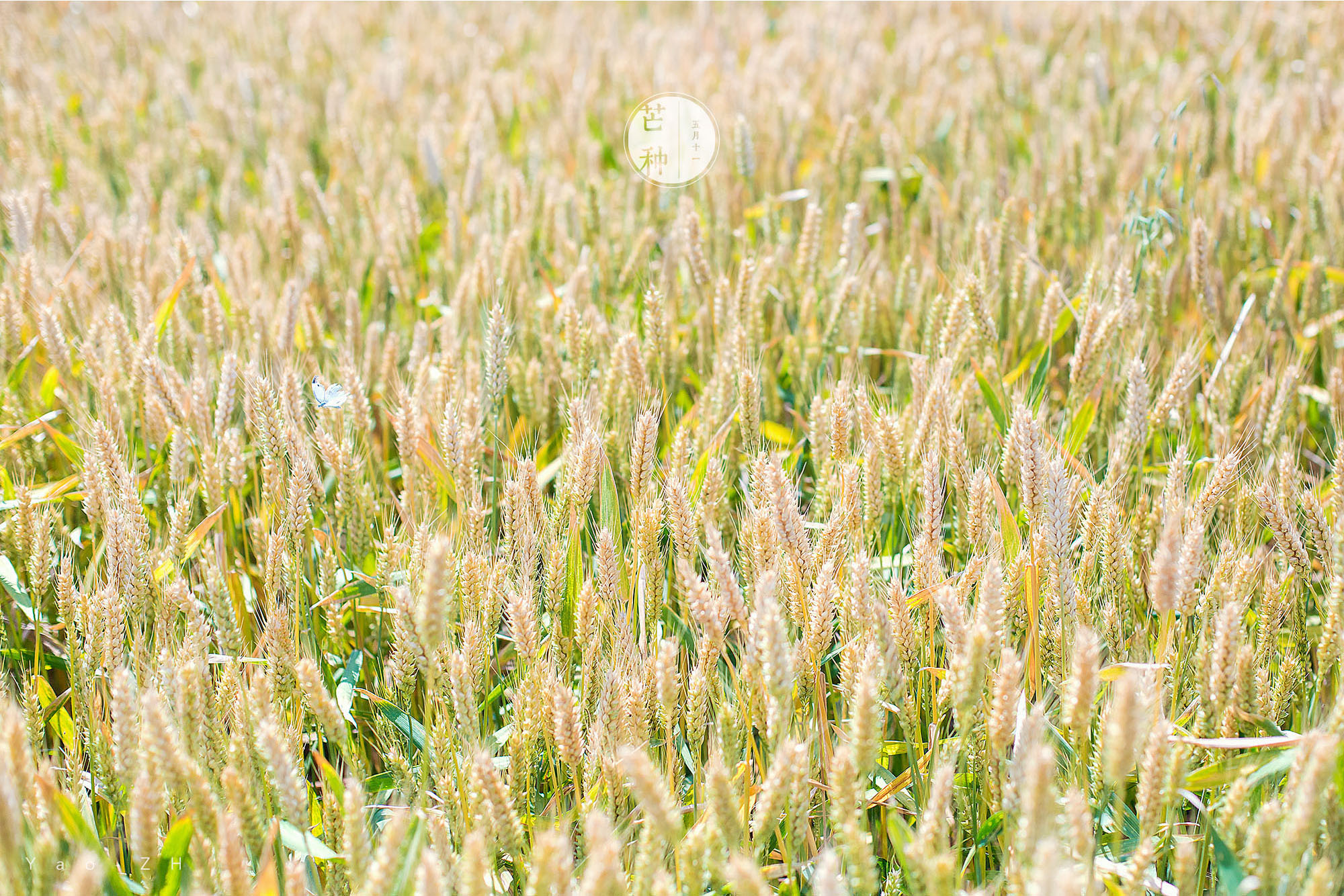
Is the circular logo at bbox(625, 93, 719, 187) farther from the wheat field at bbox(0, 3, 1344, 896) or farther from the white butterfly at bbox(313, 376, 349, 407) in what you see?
the white butterfly at bbox(313, 376, 349, 407)

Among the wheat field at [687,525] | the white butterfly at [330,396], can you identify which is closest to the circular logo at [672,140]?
the wheat field at [687,525]

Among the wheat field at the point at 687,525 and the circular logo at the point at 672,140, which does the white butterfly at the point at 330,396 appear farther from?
the circular logo at the point at 672,140

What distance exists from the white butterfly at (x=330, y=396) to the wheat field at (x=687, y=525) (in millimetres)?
14

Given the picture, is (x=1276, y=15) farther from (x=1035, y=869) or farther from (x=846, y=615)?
(x=1035, y=869)

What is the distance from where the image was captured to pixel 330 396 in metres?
1.65

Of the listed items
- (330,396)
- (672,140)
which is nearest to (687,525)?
(330,396)

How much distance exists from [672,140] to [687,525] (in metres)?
1.61

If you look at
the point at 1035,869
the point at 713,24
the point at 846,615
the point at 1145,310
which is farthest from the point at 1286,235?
the point at 713,24

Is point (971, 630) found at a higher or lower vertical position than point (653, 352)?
lower

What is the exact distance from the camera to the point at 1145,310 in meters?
2.07

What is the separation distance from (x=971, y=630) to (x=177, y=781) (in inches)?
31.6

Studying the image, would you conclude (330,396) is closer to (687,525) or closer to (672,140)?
(687,525)

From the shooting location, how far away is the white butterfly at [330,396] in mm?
1597

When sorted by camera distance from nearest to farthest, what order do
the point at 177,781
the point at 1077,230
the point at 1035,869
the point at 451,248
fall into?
the point at 1035,869, the point at 177,781, the point at 451,248, the point at 1077,230
